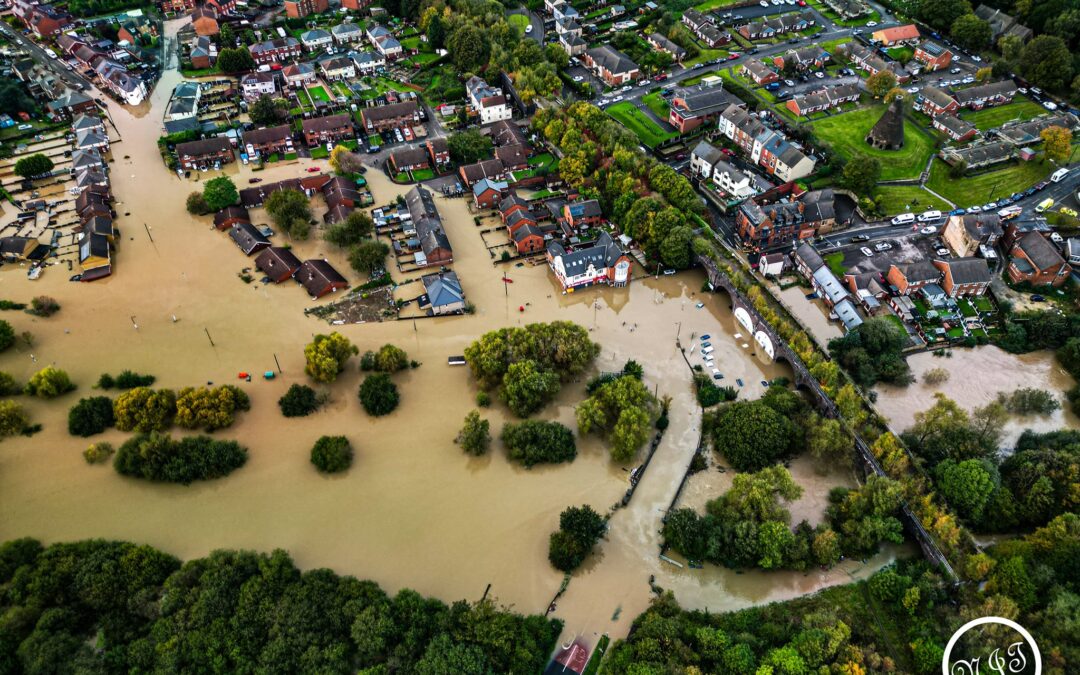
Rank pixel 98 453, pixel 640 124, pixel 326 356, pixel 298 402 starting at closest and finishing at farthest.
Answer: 1. pixel 98 453
2. pixel 298 402
3. pixel 326 356
4. pixel 640 124

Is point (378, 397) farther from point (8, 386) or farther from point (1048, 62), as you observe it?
point (1048, 62)

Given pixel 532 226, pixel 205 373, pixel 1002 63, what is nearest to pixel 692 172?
pixel 532 226

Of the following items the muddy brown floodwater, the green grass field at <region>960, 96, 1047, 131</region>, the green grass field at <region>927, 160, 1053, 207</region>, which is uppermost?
the green grass field at <region>960, 96, 1047, 131</region>

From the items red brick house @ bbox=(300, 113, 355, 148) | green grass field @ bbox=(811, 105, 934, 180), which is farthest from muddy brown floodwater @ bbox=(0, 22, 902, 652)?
green grass field @ bbox=(811, 105, 934, 180)

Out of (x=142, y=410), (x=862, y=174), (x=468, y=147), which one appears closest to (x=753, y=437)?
(x=862, y=174)

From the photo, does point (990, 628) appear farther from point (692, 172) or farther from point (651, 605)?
point (692, 172)

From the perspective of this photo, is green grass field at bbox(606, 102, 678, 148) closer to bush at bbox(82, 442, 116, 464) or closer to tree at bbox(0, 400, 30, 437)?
bush at bbox(82, 442, 116, 464)
